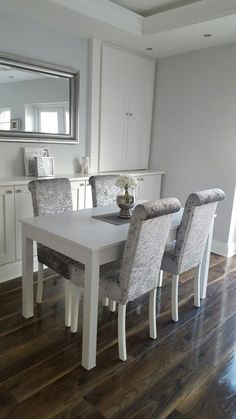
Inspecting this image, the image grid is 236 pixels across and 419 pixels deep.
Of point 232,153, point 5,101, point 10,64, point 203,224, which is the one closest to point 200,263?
point 203,224

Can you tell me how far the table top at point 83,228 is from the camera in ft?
6.14

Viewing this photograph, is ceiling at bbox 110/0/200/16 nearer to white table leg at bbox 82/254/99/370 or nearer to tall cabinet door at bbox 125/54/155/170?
tall cabinet door at bbox 125/54/155/170

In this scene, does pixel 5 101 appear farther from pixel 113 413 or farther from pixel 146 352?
pixel 113 413

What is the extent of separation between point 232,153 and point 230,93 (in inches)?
26.7

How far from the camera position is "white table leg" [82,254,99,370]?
180cm

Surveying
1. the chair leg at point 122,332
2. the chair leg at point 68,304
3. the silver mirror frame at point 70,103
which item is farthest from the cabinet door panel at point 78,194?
the chair leg at point 122,332

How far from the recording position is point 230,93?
143 inches

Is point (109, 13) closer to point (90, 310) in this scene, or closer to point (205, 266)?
point (205, 266)

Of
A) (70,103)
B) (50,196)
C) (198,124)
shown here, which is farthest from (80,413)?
(198,124)

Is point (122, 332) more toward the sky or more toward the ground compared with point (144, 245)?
more toward the ground

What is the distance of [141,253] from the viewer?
1.85m

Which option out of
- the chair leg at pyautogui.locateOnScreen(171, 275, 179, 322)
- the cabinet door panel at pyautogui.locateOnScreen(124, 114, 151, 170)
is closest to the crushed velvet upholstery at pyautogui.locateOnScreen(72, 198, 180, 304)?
the chair leg at pyautogui.locateOnScreen(171, 275, 179, 322)

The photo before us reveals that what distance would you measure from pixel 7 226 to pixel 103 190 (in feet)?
3.04

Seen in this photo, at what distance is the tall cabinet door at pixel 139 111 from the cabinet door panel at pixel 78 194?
1108 mm
